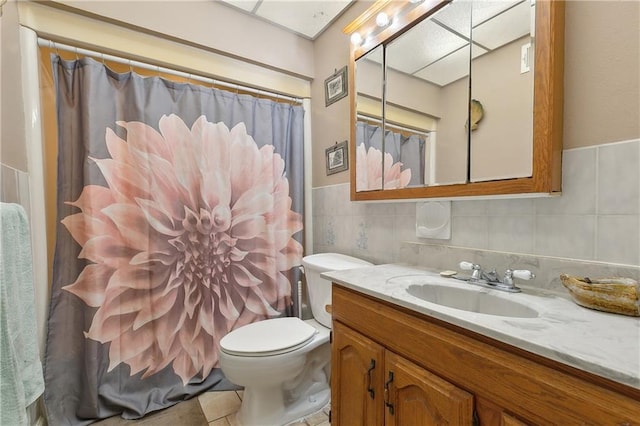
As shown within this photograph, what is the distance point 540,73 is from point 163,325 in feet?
6.43

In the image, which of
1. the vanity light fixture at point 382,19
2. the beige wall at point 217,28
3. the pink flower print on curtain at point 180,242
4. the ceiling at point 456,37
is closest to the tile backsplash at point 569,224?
the ceiling at point 456,37

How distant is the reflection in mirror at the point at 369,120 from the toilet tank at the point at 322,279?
0.41 m

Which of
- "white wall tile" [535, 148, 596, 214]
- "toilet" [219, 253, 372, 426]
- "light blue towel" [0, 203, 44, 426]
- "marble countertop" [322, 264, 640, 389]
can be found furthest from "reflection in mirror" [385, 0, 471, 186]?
"light blue towel" [0, 203, 44, 426]

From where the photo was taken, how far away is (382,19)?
1260mm

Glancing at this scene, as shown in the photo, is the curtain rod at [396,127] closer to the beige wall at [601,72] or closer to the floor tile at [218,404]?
the beige wall at [601,72]

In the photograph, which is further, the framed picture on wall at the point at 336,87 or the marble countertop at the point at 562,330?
the framed picture on wall at the point at 336,87

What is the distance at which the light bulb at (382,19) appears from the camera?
1.25 m

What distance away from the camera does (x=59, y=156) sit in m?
1.29

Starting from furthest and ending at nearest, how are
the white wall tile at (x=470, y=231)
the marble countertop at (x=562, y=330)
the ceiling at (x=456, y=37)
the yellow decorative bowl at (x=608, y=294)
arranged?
the white wall tile at (x=470, y=231) → the ceiling at (x=456, y=37) → the yellow decorative bowl at (x=608, y=294) → the marble countertop at (x=562, y=330)

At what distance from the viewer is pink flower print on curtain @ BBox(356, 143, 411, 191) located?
1.27 metres

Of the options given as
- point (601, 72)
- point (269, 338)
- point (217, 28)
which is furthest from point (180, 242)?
point (601, 72)

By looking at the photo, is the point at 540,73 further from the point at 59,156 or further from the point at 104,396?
the point at 104,396

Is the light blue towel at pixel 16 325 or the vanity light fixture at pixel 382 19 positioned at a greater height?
the vanity light fixture at pixel 382 19

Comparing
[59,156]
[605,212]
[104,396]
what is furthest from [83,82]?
[605,212]
